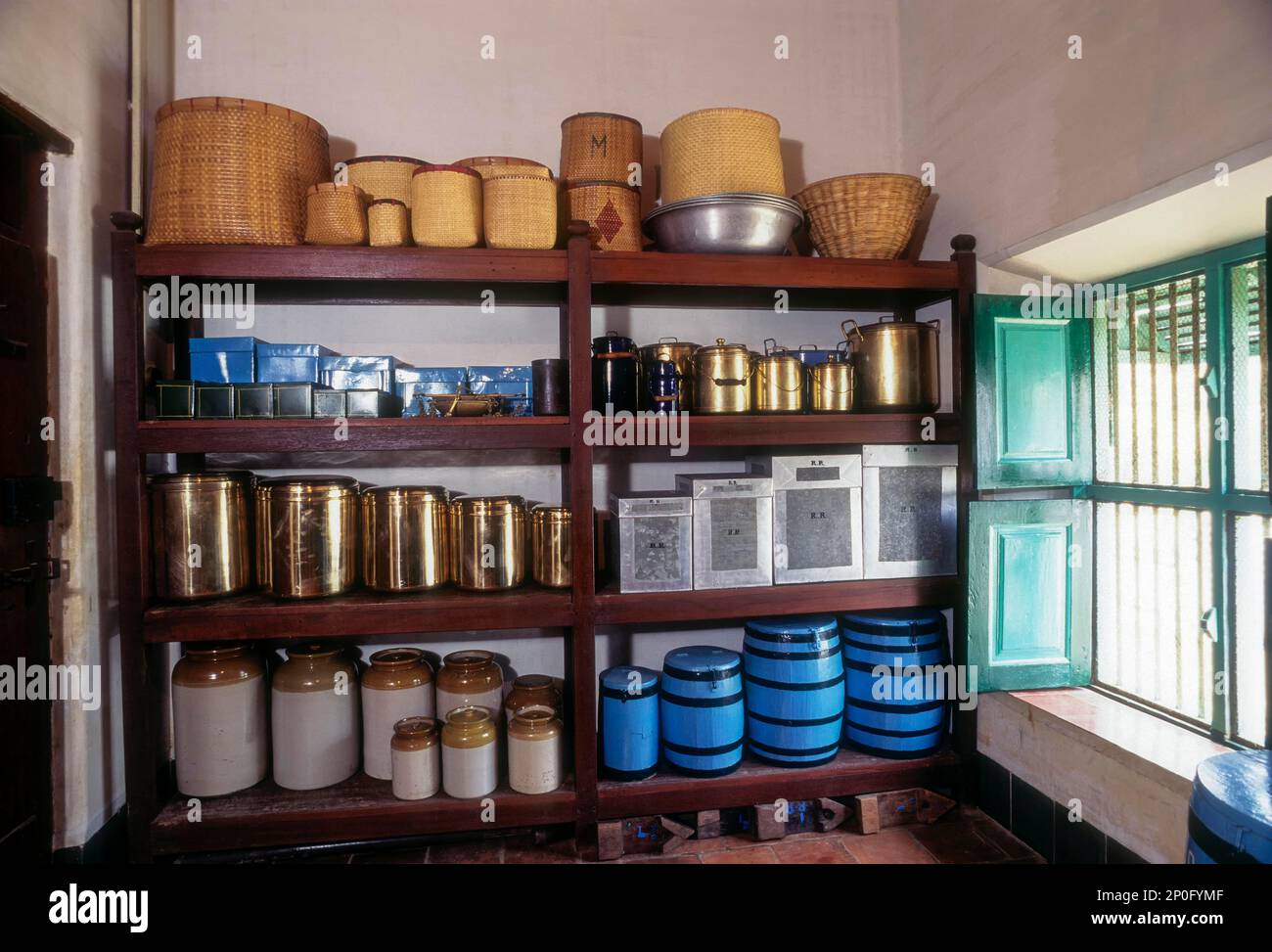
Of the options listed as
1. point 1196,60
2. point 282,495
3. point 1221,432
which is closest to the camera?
point 1196,60

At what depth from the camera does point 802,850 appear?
2.62 m

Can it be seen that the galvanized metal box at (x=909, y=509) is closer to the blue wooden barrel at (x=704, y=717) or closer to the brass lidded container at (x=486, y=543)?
the blue wooden barrel at (x=704, y=717)

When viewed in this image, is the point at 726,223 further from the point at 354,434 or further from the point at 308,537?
the point at 308,537

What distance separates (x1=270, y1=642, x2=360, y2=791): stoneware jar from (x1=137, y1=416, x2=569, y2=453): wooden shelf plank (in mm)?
819

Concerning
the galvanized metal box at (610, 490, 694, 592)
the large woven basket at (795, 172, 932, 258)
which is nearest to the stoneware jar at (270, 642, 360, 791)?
the galvanized metal box at (610, 490, 694, 592)

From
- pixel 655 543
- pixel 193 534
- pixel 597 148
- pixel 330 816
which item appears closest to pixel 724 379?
pixel 655 543

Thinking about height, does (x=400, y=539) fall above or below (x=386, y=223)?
below

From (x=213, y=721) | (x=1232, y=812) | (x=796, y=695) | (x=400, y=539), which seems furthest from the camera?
(x=796, y=695)

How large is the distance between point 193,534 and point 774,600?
2.17 meters

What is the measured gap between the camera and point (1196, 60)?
198 cm

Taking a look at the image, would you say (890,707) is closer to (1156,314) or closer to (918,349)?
(918,349)

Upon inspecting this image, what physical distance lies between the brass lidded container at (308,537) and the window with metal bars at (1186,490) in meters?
3.04

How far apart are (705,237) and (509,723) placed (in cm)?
199
